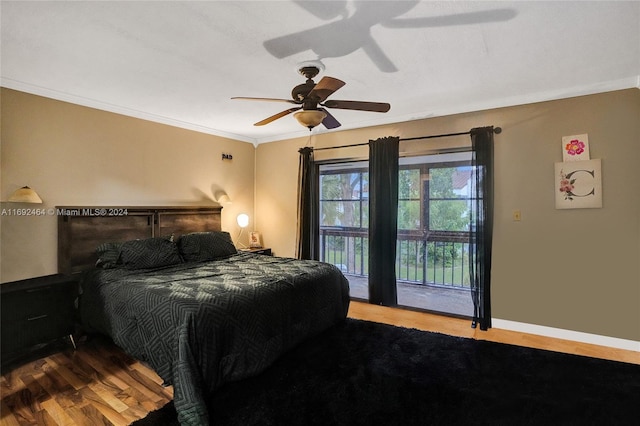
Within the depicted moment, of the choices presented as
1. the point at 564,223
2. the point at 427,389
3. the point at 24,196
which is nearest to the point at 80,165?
the point at 24,196

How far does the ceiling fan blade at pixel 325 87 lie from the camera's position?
6.96 feet

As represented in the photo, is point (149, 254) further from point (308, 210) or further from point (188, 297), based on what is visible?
point (308, 210)

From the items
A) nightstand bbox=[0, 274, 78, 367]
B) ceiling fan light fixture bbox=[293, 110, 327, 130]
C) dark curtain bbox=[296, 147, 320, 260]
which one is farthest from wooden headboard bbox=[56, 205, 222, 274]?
ceiling fan light fixture bbox=[293, 110, 327, 130]

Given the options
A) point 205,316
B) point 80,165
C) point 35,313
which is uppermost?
point 80,165

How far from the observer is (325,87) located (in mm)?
2223

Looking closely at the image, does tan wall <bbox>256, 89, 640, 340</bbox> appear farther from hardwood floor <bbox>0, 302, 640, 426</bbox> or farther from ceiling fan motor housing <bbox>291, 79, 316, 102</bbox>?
ceiling fan motor housing <bbox>291, 79, 316, 102</bbox>

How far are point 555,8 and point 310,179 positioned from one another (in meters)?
3.37

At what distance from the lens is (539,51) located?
7.96ft

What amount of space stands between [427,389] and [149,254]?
2.84m

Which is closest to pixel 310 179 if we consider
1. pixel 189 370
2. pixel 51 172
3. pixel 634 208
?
pixel 51 172

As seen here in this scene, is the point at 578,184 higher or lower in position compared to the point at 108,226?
higher

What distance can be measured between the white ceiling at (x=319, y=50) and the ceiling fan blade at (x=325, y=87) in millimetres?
329

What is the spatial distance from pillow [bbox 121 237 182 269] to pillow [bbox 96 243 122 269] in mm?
58

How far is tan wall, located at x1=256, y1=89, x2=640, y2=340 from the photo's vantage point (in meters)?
3.02
